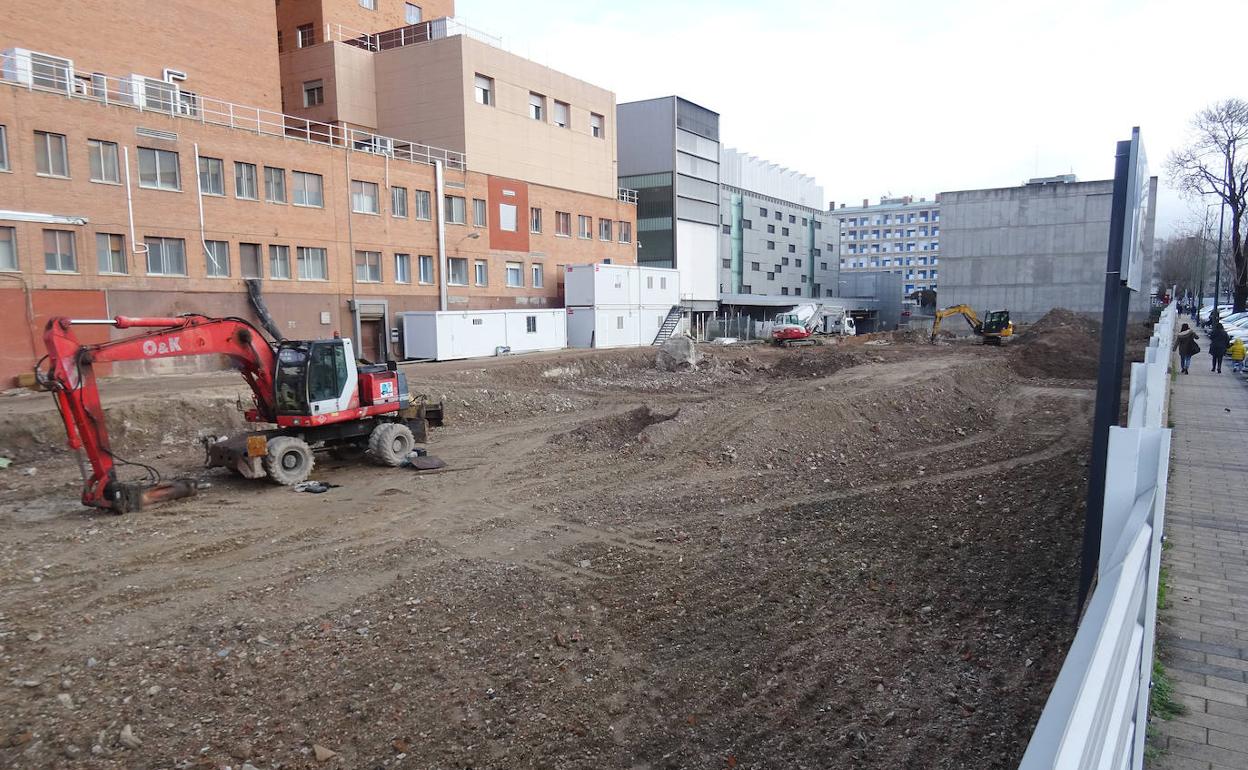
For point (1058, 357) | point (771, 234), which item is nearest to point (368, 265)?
point (1058, 357)

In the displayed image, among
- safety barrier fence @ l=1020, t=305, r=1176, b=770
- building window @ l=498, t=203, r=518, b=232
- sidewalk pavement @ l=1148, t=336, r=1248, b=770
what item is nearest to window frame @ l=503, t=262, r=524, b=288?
building window @ l=498, t=203, r=518, b=232

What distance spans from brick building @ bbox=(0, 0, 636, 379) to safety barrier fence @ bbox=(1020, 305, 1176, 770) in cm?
2922

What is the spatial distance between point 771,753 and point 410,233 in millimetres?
34047

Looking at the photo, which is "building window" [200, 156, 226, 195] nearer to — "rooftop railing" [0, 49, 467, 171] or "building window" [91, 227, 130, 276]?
"rooftop railing" [0, 49, 467, 171]

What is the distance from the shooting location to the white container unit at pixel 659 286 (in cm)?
4419

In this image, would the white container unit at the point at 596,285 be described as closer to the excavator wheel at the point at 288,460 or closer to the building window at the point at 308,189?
the building window at the point at 308,189

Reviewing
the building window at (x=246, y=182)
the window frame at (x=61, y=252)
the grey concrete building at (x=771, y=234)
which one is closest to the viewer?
the window frame at (x=61, y=252)

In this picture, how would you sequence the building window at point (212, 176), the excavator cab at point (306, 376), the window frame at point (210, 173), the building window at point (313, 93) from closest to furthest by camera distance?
the excavator cab at point (306, 376)
the window frame at point (210, 173)
the building window at point (212, 176)
the building window at point (313, 93)

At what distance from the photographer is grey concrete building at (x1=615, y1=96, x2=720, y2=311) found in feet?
183

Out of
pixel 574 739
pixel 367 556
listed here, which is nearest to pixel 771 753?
pixel 574 739

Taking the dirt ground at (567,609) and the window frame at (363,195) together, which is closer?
the dirt ground at (567,609)

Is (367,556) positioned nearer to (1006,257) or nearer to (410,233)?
(410,233)

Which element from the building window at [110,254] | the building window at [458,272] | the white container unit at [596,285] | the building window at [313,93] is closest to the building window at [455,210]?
the building window at [458,272]

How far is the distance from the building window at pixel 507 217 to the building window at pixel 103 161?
18286 millimetres
